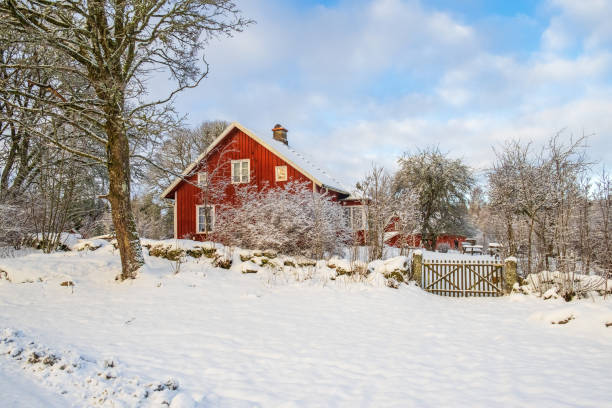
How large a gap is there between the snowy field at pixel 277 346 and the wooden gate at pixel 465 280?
53.2 inches

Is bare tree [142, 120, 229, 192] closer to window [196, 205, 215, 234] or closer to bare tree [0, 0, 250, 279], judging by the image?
window [196, 205, 215, 234]

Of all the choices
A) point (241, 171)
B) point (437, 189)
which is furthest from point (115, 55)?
point (437, 189)

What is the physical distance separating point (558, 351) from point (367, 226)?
866cm

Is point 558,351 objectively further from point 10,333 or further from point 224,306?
point 10,333

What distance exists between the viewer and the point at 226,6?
11.3 metres

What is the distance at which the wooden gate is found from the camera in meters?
12.2

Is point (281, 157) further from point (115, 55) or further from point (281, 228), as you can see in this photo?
point (115, 55)

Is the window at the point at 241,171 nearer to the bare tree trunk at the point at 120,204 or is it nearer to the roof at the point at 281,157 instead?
the roof at the point at 281,157

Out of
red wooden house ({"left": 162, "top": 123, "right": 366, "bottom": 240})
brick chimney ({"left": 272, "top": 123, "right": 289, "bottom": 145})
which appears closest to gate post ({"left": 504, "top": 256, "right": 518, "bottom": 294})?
red wooden house ({"left": 162, "top": 123, "right": 366, "bottom": 240})

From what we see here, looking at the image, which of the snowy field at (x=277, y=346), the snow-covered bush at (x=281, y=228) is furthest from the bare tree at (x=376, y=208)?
the snowy field at (x=277, y=346)

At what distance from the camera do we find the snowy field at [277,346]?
4.49 m

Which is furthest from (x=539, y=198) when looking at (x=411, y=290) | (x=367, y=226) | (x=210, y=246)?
(x=210, y=246)

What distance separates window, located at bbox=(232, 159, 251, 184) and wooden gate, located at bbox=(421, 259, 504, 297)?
12.2m

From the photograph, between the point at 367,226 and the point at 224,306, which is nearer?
the point at 224,306
